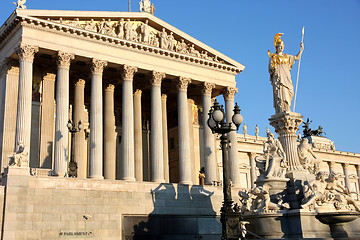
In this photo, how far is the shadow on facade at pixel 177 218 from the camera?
34375mm

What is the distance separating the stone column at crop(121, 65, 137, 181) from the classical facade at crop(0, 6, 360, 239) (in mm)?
88

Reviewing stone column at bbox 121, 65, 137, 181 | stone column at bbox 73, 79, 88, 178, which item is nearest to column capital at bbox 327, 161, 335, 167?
stone column at bbox 121, 65, 137, 181

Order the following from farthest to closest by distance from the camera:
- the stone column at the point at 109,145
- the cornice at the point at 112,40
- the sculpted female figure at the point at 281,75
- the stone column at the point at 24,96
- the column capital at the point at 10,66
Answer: the stone column at the point at 109,145, the column capital at the point at 10,66, the cornice at the point at 112,40, the stone column at the point at 24,96, the sculpted female figure at the point at 281,75

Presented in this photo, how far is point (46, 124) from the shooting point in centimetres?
3816

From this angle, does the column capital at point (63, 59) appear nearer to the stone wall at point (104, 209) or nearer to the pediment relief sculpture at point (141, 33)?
the pediment relief sculpture at point (141, 33)

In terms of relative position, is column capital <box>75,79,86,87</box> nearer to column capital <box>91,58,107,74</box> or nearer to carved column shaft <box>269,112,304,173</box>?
column capital <box>91,58,107,74</box>

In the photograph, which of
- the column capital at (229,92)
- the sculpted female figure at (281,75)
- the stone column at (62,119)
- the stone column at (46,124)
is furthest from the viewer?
the column capital at (229,92)

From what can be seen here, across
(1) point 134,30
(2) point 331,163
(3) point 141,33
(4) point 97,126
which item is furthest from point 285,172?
(2) point 331,163

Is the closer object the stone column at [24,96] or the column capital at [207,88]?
the stone column at [24,96]

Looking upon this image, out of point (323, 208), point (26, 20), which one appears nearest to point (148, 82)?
point (26, 20)

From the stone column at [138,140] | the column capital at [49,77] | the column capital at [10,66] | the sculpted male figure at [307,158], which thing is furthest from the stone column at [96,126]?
the sculpted male figure at [307,158]

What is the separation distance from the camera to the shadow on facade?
3438 cm

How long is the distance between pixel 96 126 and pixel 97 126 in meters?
0.08

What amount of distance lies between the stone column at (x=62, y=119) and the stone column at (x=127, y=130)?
496cm
